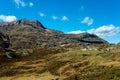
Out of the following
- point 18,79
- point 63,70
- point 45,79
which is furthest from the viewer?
point 63,70

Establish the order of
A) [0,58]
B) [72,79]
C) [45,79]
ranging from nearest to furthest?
[72,79]
[45,79]
[0,58]

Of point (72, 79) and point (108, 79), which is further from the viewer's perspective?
point (72, 79)

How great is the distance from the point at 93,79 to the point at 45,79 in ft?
84.3

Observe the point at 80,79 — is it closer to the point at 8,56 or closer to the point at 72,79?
the point at 72,79

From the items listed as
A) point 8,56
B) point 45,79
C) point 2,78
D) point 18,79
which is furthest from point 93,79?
point 8,56

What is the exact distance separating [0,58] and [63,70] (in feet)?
224

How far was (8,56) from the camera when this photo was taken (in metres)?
156

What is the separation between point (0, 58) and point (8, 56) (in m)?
13.6

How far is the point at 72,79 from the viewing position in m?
46.9

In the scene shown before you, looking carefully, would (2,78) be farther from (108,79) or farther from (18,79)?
(108,79)

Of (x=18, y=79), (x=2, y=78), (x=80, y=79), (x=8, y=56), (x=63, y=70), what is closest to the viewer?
(x=80, y=79)

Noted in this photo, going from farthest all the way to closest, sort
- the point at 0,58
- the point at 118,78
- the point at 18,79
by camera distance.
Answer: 1. the point at 0,58
2. the point at 18,79
3. the point at 118,78

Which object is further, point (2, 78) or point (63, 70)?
point (63, 70)

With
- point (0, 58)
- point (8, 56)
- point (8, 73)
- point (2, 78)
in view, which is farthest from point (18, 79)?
point (8, 56)
